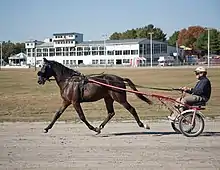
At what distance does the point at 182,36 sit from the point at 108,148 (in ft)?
540

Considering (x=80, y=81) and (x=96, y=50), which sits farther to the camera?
(x=96, y=50)

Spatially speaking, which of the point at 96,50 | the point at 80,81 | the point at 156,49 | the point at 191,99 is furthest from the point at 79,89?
the point at 96,50

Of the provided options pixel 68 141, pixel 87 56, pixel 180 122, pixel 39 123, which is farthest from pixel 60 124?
pixel 87 56

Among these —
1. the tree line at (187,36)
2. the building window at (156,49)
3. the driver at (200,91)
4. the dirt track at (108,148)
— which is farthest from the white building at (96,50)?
the driver at (200,91)

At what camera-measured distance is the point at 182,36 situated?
560 ft

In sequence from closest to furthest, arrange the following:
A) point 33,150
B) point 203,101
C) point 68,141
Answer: point 33,150 < point 68,141 < point 203,101

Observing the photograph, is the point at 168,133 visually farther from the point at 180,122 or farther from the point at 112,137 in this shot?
the point at 112,137

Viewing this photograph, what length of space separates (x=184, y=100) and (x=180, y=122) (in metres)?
0.63

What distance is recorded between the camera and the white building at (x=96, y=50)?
5704 inches

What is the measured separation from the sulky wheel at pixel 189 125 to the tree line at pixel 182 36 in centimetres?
13340

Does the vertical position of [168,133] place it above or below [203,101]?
below

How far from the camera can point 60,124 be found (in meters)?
14.3

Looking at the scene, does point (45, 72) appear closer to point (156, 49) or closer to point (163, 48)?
point (156, 49)

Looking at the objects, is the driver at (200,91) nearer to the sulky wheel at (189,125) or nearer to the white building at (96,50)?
the sulky wheel at (189,125)
